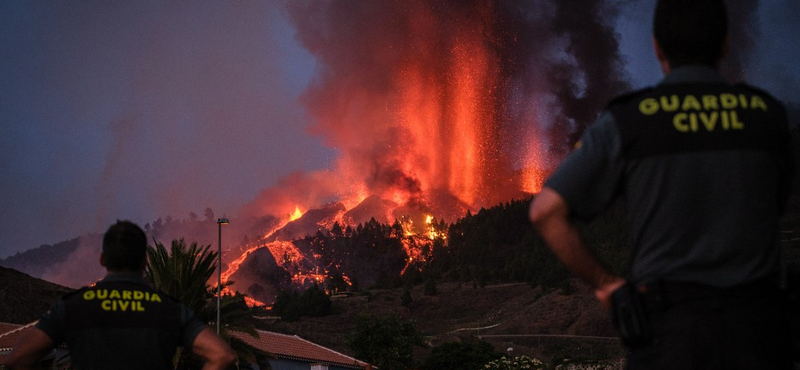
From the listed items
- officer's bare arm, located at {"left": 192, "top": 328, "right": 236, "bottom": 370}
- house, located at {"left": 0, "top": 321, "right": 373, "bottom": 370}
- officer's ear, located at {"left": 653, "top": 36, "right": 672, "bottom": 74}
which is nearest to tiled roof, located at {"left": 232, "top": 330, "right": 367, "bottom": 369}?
house, located at {"left": 0, "top": 321, "right": 373, "bottom": 370}

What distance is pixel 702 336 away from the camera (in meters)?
3.16

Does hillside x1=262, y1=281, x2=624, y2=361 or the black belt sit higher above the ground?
hillside x1=262, y1=281, x2=624, y2=361

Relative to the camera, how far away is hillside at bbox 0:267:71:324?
83812 mm

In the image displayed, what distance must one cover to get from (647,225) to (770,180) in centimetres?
48

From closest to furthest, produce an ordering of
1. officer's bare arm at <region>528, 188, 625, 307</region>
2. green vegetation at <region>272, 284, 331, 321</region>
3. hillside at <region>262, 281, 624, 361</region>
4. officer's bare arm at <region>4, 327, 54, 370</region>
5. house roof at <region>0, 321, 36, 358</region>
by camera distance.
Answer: officer's bare arm at <region>528, 188, 625, 307</region> < officer's bare arm at <region>4, 327, 54, 370</region> < house roof at <region>0, 321, 36, 358</region> < hillside at <region>262, 281, 624, 361</region> < green vegetation at <region>272, 284, 331, 321</region>

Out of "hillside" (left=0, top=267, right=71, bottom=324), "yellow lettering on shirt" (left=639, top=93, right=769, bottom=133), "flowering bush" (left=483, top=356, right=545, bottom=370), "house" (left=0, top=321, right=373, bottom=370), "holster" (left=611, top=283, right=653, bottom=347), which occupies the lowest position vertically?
"flowering bush" (left=483, top=356, right=545, bottom=370)

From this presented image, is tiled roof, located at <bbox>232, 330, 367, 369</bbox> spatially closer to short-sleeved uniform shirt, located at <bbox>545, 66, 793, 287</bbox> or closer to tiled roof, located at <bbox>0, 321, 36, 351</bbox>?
tiled roof, located at <bbox>0, 321, 36, 351</bbox>

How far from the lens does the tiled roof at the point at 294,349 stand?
62438 millimetres

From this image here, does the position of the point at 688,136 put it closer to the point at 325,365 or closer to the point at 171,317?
the point at 171,317

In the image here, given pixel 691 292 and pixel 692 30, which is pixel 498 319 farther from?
pixel 691 292

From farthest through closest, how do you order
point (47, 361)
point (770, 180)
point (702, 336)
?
point (47, 361) → point (770, 180) → point (702, 336)

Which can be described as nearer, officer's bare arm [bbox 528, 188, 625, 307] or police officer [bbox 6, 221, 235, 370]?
officer's bare arm [bbox 528, 188, 625, 307]

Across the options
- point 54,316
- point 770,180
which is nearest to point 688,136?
point 770,180

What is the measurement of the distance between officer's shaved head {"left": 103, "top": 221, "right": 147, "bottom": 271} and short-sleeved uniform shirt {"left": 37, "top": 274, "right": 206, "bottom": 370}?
0.08 meters
